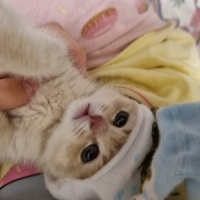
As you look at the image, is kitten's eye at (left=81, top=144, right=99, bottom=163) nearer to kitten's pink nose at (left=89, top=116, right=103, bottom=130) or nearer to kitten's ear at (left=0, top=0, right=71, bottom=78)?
kitten's pink nose at (left=89, top=116, right=103, bottom=130)

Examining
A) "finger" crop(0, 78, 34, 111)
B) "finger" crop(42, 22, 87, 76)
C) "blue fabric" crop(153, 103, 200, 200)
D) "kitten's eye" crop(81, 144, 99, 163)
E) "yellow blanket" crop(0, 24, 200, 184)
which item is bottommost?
"yellow blanket" crop(0, 24, 200, 184)

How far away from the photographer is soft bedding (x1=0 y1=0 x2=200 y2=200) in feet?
3.98

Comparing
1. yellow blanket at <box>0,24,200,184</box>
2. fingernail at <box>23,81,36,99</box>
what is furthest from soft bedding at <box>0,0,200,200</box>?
fingernail at <box>23,81,36,99</box>

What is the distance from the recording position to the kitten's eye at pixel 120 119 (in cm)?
98

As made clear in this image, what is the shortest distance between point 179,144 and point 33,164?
44 cm

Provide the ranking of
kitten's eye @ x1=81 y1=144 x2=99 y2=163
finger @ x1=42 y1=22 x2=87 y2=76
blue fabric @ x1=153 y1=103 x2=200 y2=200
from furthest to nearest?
finger @ x1=42 y1=22 x2=87 y2=76 → kitten's eye @ x1=81 y1=144 x2=99 y2=163 → blue fabric @ x1=153 y1=103 x2=200 y2=200

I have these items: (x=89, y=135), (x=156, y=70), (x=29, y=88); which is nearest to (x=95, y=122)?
(x=89, y=135)

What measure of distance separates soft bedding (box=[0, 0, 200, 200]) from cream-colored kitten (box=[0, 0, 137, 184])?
0.15 metres

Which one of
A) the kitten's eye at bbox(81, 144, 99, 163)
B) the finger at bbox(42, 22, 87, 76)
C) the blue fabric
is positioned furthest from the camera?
the finger at bbox(42, 22, 87, 76)

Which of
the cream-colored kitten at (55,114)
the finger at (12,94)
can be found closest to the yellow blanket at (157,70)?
the cream-colored kitten at (55,114)

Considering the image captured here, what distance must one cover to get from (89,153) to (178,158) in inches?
8.9

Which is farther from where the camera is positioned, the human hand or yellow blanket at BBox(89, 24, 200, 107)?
yellow blanket at BBox(89, 24, 200, 107)

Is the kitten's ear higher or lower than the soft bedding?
higher

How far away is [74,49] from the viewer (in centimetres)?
115
